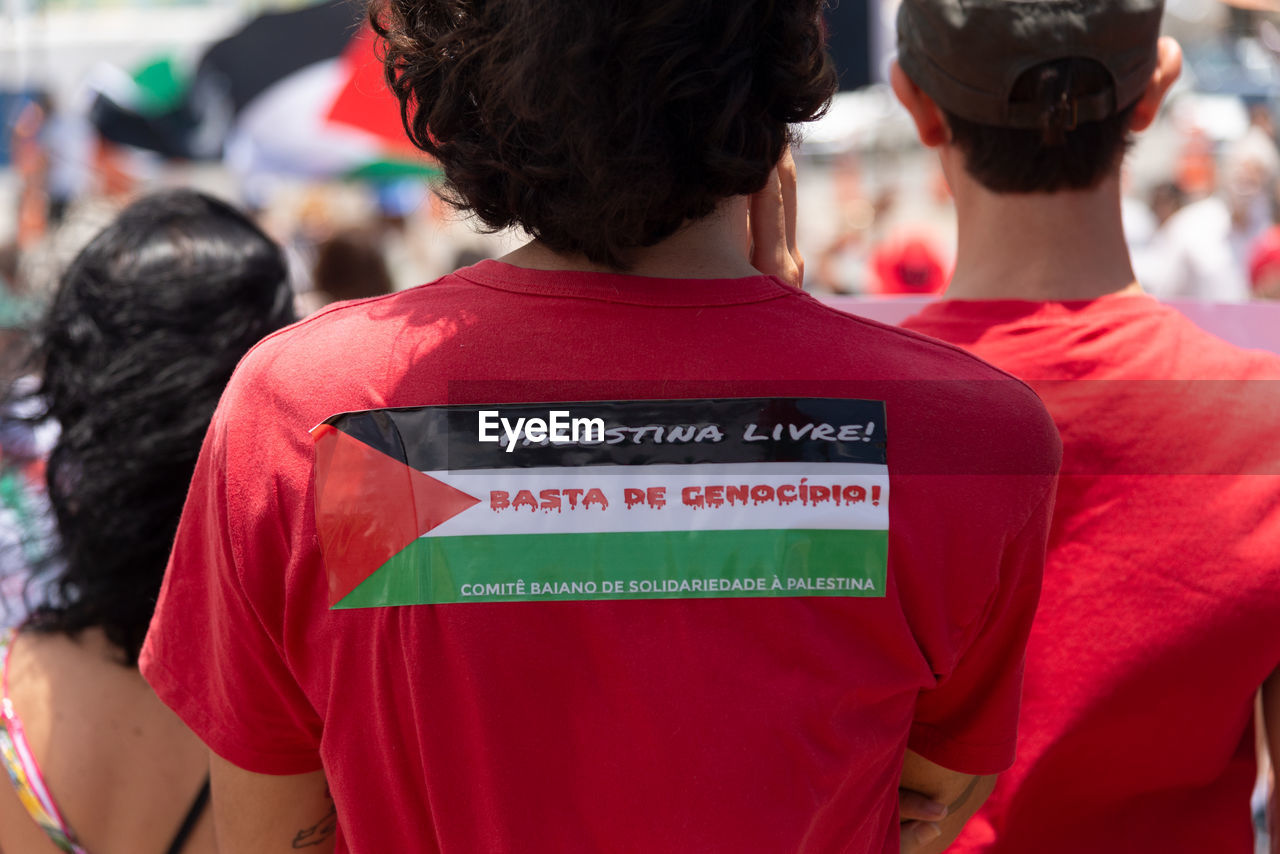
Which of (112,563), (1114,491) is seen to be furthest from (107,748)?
(1114,491)

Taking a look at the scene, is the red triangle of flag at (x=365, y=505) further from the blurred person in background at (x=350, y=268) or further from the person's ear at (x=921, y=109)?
the blurred person in background at (x=350, y=268)

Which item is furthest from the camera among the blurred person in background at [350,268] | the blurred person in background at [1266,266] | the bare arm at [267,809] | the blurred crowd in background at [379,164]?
the blurred crowd in background at [379,164]

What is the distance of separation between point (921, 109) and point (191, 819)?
146 cm

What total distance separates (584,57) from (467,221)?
30 centimetres

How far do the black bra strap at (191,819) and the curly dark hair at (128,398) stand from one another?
0.21m

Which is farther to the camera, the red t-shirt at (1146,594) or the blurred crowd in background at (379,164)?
the blurred crowd in background at (379,164)

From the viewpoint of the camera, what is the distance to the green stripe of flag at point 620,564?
1.03m

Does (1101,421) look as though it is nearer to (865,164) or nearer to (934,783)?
(934,783)

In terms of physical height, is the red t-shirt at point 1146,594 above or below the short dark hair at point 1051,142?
below

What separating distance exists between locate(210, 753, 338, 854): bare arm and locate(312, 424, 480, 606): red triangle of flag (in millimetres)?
325

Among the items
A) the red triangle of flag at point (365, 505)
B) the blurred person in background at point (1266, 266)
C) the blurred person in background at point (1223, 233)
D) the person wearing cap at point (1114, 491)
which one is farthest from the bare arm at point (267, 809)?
the blurred person in background at point (1223, 233)

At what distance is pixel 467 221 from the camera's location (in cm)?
126

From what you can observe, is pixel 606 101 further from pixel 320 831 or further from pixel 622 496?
pixel 320 831

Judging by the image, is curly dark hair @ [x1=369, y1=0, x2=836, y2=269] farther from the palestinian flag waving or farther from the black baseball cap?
the palestinian flag waving
